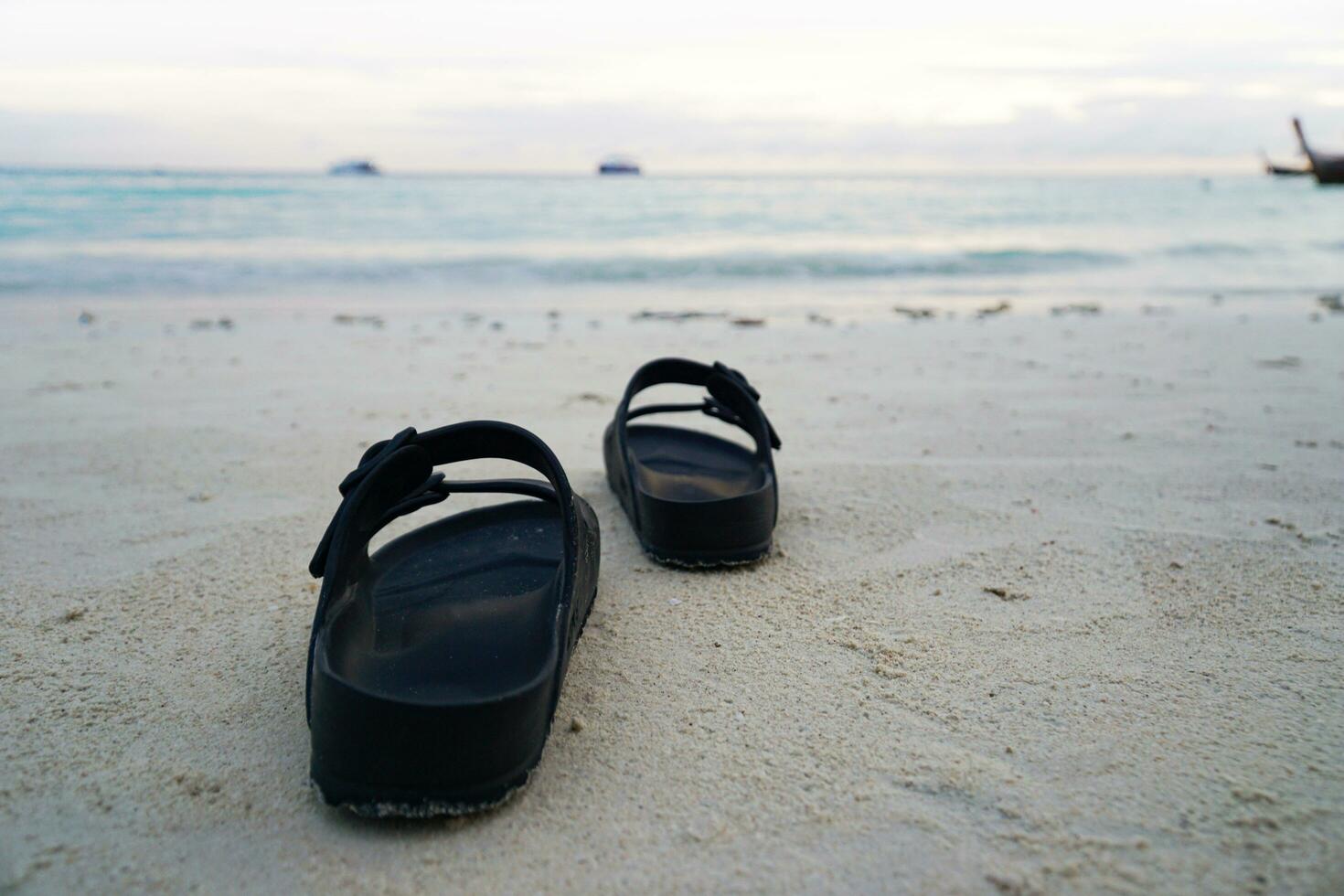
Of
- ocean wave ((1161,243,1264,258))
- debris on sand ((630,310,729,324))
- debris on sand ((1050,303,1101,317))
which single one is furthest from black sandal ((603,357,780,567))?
ocean wave ((1161,243,1264,258))

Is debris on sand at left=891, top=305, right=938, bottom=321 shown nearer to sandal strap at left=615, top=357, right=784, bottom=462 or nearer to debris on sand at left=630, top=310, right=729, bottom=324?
debris on sand at left=630, top=310, right=729, bottom=324

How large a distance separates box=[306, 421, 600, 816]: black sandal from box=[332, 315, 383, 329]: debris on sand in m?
4.45

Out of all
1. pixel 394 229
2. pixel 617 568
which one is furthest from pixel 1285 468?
pixel 394 229

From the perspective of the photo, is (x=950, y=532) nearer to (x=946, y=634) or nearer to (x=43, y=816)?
(x=946, y=634)

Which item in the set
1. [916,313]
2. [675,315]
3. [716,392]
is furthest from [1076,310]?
[716,392]

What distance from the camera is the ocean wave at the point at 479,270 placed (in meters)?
8.75

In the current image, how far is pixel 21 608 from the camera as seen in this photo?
186cm

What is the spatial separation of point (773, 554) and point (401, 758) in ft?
3.90

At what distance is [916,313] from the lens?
6.77 metres

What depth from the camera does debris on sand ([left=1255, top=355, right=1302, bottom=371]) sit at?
4.28 meters

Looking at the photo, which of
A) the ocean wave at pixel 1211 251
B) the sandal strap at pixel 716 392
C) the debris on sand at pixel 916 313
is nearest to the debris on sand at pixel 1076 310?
the debris on sand at pixel 916 313

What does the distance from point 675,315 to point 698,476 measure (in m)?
4.46

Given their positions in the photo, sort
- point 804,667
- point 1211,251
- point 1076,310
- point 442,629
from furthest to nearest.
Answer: point 1211,251 → point 1076,310 → point 804,667 → point 442,629

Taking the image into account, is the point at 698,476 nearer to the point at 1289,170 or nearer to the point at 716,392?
the point at 716,392
